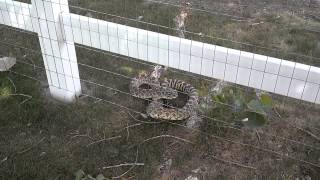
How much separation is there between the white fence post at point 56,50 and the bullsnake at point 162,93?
766 mm

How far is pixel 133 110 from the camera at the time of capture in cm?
509

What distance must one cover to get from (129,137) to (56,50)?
130cm

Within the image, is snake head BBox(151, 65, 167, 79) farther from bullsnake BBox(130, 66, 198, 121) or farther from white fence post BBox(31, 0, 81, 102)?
white fence post BBox(31, 0, 81, 102)

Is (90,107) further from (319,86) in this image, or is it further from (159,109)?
(319,86)

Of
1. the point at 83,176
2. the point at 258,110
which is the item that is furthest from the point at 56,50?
the point at 258,110

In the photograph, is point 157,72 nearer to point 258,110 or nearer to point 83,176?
point 83,176

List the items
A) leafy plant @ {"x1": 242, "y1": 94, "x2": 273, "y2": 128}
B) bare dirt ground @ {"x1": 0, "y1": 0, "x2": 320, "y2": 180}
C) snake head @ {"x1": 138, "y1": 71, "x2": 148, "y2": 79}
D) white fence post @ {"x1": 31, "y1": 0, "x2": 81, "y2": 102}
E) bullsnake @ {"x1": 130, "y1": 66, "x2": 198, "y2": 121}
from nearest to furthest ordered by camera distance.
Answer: leafy plant @ {"x1": 242, "y1": 94, "x2": 273, "y2": 128}, bare dirt ground @ {"x1": 0, "y1": 0, "x2": 320, "y2": 180}, white fence post @ {"x1": 31, "y1": 0, "x2": 81, "y2": 102}, bullsnake @ {"x1": 130, "y1": 66, "x2": 198, "y2": 121}, snake head @ {"x1": 138, "y1": 71, "x2": 148, "y2": 79}

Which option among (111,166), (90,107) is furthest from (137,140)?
(90,107)

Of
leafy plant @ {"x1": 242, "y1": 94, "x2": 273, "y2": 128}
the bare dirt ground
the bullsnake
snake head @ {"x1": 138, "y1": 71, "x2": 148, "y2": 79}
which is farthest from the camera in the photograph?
snake head @ {"x1": 138, "y1": 71, "x2": 148, "y2": 79}

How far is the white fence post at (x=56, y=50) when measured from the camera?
15.3ft

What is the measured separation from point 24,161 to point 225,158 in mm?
2072

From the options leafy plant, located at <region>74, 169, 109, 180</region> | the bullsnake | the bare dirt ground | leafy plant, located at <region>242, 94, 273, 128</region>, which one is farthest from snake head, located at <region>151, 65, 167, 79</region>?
leafy plant, located at <region>242, 94, 273, 128</region>

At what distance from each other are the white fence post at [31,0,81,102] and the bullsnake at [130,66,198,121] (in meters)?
0.77

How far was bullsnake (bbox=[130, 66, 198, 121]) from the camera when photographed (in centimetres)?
483
